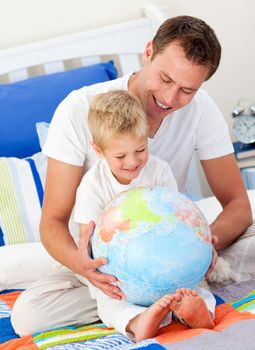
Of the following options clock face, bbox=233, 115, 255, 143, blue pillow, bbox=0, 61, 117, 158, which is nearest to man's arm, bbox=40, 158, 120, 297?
blue pillow, bbox=0, 61, 117, 158

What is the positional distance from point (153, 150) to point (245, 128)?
115 cm

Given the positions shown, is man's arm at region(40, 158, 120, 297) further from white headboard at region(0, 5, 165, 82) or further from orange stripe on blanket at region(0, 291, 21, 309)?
white headboard at region(0, 5, 165, 82)

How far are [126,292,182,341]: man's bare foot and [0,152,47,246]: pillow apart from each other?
1015 mm

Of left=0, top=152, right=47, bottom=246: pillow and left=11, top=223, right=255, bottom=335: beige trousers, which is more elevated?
left=0, top=152, right=47, bottom=246: pillow

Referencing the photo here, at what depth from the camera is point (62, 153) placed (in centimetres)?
217

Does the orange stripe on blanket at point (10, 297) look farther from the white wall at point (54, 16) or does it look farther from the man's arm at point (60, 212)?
the white wall at point (54, 16)

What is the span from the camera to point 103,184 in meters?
2.01

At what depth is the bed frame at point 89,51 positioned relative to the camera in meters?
3.16

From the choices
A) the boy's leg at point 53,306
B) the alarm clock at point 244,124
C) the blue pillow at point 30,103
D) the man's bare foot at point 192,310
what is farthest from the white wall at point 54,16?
the man's bare foot at point 192,310

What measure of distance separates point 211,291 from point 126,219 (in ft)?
1.52

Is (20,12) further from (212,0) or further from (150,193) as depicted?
(150,193)

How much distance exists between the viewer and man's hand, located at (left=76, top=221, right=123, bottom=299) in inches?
71.1

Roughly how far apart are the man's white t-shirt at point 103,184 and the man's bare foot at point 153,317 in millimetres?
336

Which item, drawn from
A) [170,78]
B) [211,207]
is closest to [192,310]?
[170,78]
